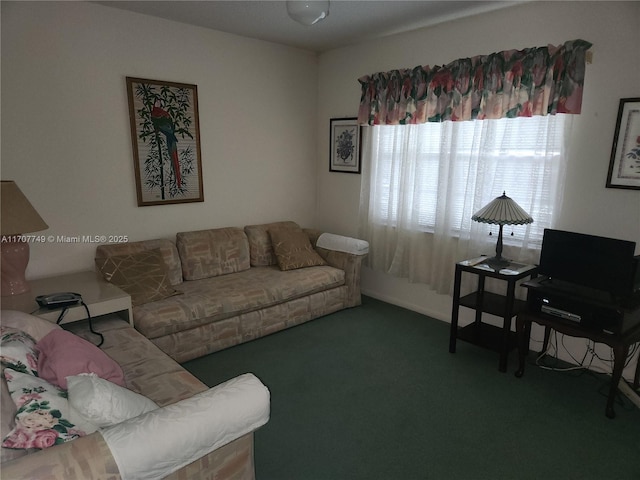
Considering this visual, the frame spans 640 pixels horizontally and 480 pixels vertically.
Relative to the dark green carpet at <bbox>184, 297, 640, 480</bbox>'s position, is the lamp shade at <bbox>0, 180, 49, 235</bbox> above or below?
above

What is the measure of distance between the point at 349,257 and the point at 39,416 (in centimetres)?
293

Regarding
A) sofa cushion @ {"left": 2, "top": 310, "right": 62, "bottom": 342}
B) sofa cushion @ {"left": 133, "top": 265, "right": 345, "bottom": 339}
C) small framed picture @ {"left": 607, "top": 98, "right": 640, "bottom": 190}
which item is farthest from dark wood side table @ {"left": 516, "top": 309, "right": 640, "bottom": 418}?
sofa cushion @ {"left": 2, "top": 310, "right": 62, "bottom": 342}

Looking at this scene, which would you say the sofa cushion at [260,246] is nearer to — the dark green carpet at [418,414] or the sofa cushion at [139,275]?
the dark green carpet at [418,414]

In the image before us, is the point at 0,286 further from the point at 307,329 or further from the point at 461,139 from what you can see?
the point at 461,139

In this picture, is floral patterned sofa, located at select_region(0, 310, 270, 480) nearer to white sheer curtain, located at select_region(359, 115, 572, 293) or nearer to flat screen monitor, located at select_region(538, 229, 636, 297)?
flat screen monitor, located at select_region(538, 229, 636, 297)

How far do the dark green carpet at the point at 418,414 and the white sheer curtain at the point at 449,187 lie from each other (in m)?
0.81

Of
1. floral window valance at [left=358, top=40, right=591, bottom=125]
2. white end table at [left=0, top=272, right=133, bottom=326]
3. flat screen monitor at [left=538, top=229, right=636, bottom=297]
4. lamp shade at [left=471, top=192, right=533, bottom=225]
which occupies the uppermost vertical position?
floral window valance at [left=358, top=40, right=591, bottom=125]

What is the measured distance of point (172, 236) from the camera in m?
3.71

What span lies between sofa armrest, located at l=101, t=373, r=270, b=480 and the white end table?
1.43m

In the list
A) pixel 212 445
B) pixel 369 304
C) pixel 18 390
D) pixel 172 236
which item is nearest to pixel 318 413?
pixel 212 445

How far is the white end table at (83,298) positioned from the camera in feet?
7.99

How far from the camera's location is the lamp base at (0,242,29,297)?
2575 mm

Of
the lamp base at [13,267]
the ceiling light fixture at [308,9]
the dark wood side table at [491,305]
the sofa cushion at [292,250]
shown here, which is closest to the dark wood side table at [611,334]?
the dark wood side table at [491,305]

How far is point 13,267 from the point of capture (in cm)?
261
